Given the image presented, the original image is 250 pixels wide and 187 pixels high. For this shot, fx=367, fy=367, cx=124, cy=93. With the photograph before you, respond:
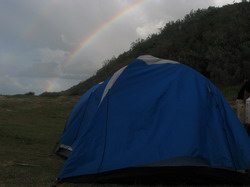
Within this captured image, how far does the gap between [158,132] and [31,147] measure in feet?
17.0

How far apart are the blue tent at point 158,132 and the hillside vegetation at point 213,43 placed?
52.7ft

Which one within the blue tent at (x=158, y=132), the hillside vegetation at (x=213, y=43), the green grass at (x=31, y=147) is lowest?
the green grass at (x=31, y=147)

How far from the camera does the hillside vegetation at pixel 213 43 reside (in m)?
22.9

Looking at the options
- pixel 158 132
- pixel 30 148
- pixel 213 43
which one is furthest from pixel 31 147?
pixel 213 43

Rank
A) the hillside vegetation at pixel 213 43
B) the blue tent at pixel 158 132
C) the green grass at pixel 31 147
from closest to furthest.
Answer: the blue tent at pixel 158 132, the green grass at pixel 31 147, the hillside vegetation at pixel 213 43

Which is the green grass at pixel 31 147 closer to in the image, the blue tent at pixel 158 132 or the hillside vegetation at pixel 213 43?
the blue tent at pixel 158 132

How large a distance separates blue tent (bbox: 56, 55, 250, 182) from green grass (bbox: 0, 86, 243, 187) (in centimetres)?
98

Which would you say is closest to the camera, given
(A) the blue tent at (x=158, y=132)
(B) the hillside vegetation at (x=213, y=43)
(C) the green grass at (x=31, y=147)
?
(A) the blue tent at (x=158, y=132)

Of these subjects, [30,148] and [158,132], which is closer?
[158,132]

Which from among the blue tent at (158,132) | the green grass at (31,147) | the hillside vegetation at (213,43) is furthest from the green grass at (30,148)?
the hillside vegetation at (213,43)

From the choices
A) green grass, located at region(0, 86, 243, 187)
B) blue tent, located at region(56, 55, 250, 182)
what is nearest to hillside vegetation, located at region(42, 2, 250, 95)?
green grass, located at region(0, 86, 243, 187)

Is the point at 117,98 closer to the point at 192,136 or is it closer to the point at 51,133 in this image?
the point at 192,136

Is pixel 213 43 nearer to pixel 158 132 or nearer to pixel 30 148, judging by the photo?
pixel 30 148

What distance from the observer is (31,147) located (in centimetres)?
998
